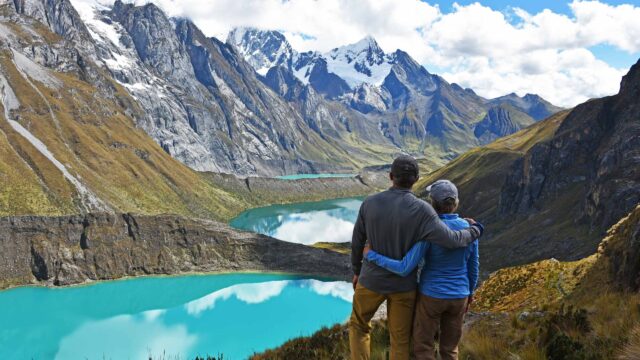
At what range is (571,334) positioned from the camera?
1166 centimetres

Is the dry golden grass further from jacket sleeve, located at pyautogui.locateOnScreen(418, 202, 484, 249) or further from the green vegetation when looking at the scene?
the green vegetation

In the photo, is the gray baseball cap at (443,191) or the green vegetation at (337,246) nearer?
the gray baseball cap at (443,191)

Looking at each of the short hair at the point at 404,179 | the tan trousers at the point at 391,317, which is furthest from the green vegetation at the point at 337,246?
the short hair at the point at 404,179

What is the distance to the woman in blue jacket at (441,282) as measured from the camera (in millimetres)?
9172

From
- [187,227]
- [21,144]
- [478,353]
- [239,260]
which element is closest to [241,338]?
[239,260]

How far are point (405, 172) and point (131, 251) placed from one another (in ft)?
356

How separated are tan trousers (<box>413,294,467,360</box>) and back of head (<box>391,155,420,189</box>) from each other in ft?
7.11

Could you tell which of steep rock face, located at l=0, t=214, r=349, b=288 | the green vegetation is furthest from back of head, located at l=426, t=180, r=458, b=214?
the green vegetation

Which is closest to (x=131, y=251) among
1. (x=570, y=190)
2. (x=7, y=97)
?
(x=7, y=97)

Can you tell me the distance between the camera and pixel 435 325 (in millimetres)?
9344

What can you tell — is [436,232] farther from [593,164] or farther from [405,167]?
[593,164]

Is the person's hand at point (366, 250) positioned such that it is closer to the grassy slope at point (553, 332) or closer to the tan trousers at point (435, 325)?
the tan trousers at point (435, 325)

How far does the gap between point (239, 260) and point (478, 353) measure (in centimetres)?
10650

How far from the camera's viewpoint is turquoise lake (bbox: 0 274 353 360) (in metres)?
67.6
